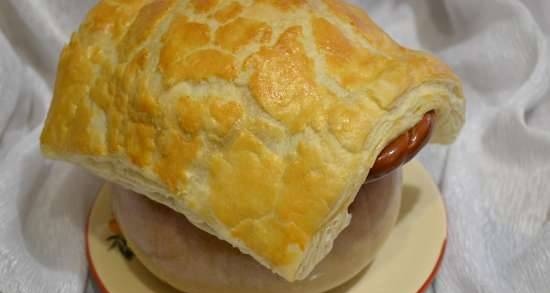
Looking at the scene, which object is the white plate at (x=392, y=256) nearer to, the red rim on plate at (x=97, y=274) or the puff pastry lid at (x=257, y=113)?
the red rim on plate at (x=97, y=274)

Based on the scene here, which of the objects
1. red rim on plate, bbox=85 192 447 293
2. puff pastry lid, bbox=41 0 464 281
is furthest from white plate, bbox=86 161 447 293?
puff pastry lid, bbox=41 0 464 281

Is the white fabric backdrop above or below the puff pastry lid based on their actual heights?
below

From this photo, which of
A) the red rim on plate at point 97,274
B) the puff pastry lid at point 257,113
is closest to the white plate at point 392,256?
the red rim on plate at point 97,274

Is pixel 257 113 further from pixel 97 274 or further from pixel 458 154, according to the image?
pixel 458 154

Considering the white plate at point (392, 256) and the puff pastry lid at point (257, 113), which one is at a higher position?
the puff pastry lid at point (257, 113)

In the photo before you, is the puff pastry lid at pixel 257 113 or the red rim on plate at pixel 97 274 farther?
the red rim on plate at pixel 97 274

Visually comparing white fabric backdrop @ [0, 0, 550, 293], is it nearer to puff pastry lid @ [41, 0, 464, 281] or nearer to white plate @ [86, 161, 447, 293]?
white plate @ [86, 161, 447, 293]

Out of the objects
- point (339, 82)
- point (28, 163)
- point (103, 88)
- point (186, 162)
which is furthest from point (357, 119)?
point (28, 163)
